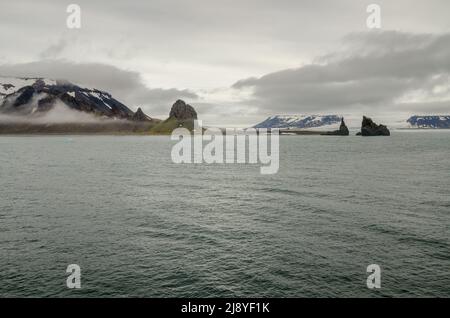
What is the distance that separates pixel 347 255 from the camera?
3403 cm

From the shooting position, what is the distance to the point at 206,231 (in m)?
42.6

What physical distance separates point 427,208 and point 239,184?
126 feet

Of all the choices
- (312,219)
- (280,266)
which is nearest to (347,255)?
(280,266)

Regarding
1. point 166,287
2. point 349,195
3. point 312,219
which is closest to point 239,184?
point 349,195

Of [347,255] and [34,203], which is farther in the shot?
[34,203]

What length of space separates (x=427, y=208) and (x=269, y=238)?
27.2m
